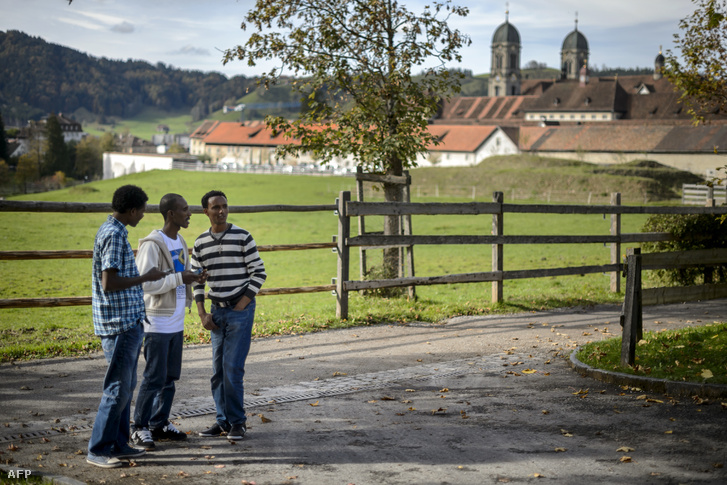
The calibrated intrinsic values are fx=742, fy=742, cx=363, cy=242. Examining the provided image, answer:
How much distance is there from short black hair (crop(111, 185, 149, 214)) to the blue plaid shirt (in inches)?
4.0

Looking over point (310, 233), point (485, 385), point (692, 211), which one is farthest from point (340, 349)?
point (310, 233)

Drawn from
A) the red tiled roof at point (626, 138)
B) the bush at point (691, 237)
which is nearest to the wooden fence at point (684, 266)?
the bush at point (691, 237)

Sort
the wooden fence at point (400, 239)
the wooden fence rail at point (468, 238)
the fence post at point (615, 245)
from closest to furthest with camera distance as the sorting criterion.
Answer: the wooden fence at point (400, 239) < the wooden fence rail at point (468, 238) < the fence post at point (615, 245)

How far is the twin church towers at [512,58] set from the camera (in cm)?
17062

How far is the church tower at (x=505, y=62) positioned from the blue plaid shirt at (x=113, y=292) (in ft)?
563

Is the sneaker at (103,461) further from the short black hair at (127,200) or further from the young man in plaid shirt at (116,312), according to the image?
the short black hair at (127,200)

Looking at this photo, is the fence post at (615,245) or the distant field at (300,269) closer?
the distant field at (300,269)

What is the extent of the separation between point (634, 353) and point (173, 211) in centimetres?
496

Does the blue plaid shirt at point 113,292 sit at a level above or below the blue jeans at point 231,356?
above

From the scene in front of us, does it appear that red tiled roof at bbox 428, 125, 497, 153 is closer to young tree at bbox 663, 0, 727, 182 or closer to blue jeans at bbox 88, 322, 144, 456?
young tree at bbox 663, 0, 727, 182

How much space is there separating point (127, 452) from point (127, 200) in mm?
1755

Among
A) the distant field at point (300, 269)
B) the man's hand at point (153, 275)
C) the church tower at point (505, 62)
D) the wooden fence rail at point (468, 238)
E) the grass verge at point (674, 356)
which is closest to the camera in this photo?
the man's hand at point (153, 275)

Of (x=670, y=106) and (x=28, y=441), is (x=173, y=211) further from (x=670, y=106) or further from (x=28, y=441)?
(x=670, y=106)

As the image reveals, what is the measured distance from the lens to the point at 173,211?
5.50 metres
